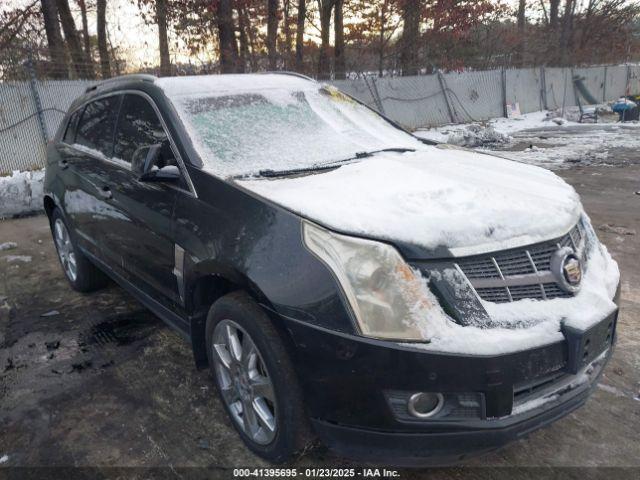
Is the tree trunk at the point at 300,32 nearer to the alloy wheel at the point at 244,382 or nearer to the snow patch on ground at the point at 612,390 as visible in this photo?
the snow patch on ground at the point at 612,390

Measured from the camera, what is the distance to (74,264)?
455 cm

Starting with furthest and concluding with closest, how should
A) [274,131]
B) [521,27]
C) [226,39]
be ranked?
[521,27] < [226,39] < [274,131]

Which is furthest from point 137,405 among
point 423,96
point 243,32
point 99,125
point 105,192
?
point 243,32

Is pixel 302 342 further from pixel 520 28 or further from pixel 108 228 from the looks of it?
pixel 520 28

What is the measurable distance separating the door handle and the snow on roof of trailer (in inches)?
32.8

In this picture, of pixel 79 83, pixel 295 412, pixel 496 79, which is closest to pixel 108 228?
pixel 295 412

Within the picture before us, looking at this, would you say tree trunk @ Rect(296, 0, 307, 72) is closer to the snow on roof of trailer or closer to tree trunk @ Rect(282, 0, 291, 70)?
tree trunk @ Rect(282, 0, 291, 70)

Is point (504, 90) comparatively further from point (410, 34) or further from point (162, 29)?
point (162, 29)

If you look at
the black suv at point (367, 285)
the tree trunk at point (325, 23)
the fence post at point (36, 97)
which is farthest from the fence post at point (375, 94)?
the black suv at point (367, 285)

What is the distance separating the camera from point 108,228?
141 inches

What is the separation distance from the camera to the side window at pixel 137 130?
9.55 ft

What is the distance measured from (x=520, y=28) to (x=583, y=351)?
1243 inches

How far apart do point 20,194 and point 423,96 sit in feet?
44.5

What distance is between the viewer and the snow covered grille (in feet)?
6.48
